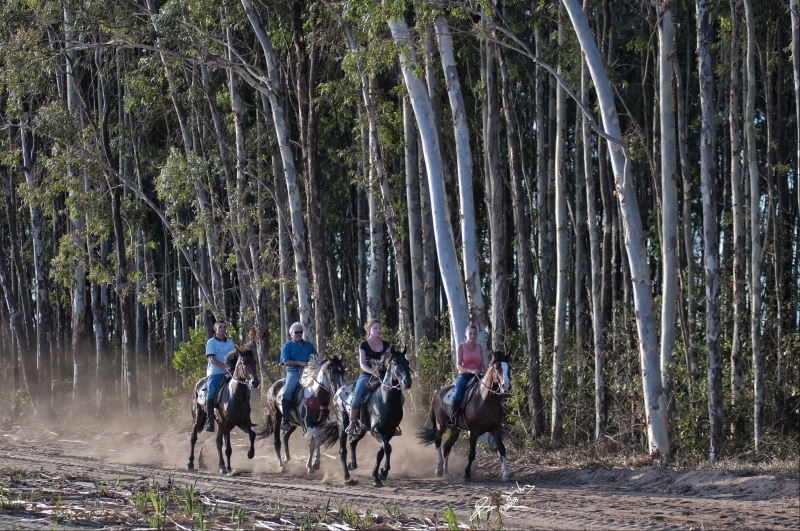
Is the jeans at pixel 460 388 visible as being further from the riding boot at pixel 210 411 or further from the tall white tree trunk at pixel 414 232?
the tall white tree trunk at pixel 414 232

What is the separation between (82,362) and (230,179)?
9714 millimetres

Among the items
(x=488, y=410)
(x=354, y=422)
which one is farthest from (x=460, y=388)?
(x=354, y=422)

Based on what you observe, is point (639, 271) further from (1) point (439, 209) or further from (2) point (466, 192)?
(1) point (439, 209)

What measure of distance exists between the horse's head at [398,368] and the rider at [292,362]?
2.83 meters

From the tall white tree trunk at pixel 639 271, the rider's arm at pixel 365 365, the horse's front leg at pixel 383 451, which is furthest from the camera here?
the tall white tree trunk at pixel 639 271

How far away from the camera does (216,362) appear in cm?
1669

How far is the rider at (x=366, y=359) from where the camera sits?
1458cm

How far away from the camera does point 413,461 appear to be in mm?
16297

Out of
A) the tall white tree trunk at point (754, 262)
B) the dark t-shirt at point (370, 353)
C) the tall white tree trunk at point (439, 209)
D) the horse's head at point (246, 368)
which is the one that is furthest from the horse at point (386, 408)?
the tall white tree trunk at point (754, 262)

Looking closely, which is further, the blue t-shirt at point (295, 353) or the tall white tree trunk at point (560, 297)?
the tall white tree trunk at point (560, 297)

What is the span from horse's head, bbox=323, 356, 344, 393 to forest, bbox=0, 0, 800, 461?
9.27ft

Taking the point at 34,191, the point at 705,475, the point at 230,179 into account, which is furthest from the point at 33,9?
the point at 705,475

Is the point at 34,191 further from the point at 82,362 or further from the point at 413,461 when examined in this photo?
the point at 413,461

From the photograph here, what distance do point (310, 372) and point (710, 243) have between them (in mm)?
7225
